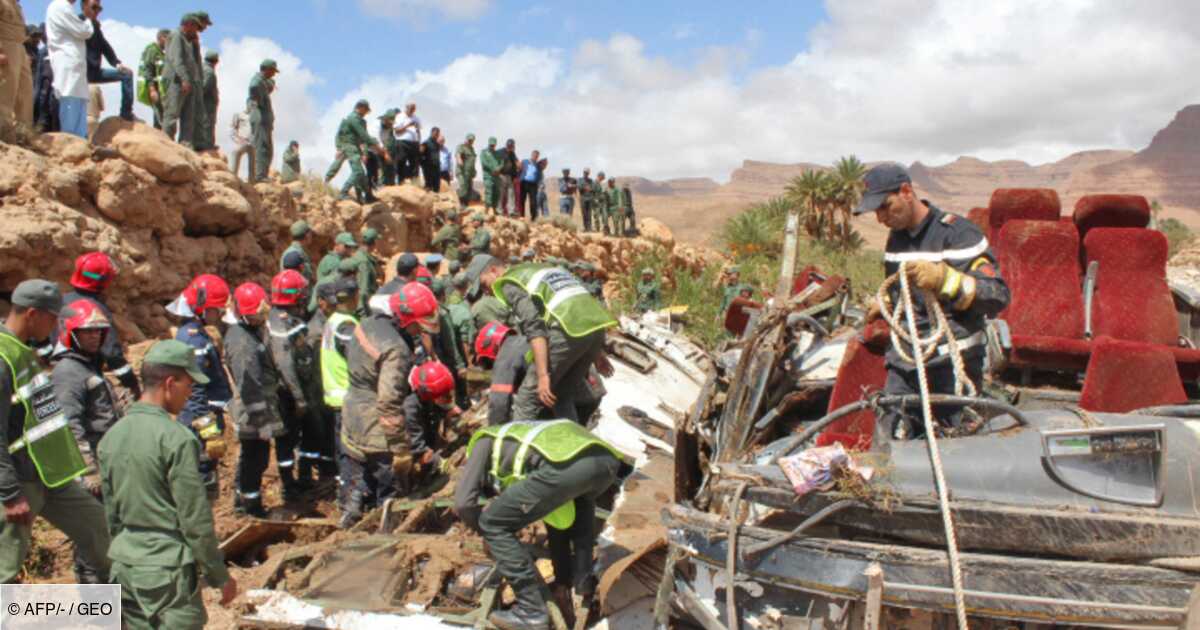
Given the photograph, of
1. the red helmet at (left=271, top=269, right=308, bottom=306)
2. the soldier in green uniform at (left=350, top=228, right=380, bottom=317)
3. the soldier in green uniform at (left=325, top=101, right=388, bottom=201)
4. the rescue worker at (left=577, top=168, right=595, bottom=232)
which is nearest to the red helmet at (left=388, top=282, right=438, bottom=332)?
the red helmet at (left=271, top=269, right=308, bottom=306)

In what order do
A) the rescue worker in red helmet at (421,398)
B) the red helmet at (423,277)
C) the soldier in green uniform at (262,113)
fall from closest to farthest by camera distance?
the rescue worker in red helmet at (421,398), the red helmet at (423,277), the soldier in green uniform at (262,113)

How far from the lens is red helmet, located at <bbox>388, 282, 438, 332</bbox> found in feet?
18.2

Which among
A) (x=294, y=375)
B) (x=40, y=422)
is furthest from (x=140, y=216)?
(x=40, y=422)

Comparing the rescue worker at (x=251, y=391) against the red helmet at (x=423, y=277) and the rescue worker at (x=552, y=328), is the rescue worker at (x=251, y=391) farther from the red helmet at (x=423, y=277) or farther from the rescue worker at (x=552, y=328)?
the red helmet at (x=423, y=277)

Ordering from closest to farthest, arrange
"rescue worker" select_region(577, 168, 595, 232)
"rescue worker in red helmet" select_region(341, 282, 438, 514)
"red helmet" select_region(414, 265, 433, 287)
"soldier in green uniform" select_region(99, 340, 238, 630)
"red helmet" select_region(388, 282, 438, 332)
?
"soldier in green uniform" select_region(99, 340, 238, 630) → "rescue worker in red helmet" select_region(341, 282, 438, 514) → "red helmet" select_region(388, 282, 438, 332) → "red helmet" select_region(414, 265, 433, 287) → "rescue worker" select_region(577, 168, 595, 232)

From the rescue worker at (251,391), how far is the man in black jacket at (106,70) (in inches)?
175

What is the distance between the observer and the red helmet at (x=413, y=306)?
5562mm

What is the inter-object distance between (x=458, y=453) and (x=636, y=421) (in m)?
1.42

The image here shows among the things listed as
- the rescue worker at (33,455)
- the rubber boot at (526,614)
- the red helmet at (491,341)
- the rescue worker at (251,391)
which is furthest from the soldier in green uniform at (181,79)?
the rubber boot at (526,614)

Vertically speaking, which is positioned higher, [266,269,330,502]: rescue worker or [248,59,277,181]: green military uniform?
[248,59,277,181]: green military uniform

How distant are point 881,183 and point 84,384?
13.0 feet

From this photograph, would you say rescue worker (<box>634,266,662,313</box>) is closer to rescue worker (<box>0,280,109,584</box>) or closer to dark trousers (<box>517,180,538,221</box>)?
dark trousers (<box>517,180,538,221</box>)

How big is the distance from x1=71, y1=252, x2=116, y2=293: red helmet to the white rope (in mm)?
4202

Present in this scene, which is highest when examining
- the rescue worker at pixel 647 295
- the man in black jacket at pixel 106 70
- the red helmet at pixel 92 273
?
the man in black jacket at pixel 106 70
